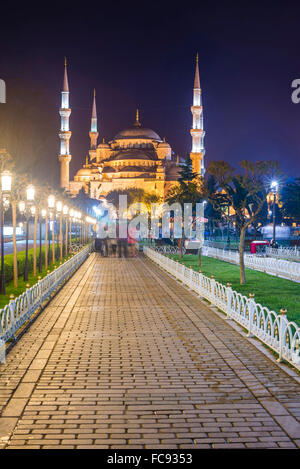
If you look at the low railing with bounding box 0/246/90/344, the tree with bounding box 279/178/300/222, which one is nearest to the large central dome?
the tree with bounding box 279/178/300/222

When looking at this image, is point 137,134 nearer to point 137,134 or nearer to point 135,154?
point 137,134

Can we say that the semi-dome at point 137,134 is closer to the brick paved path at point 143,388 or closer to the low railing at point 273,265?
the low railing at point 273,265

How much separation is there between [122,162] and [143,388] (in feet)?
313

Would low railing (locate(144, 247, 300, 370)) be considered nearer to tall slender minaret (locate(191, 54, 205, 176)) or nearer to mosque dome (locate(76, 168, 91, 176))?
tall slender minaret (locate(191, 54, 205, 176))

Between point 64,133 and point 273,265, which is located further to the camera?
point 64,133

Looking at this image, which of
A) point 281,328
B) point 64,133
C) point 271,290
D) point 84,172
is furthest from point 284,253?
point 84,172

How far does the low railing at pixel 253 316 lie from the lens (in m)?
6.81

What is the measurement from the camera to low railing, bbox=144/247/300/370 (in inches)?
268

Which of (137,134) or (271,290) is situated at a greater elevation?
(137,134)

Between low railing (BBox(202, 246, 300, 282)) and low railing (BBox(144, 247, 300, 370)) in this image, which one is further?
low railing (BBox(202, 246, 300, 282))

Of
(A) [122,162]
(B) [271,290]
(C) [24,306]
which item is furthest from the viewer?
(A) [122,162]

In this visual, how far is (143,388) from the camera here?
19.5 ft

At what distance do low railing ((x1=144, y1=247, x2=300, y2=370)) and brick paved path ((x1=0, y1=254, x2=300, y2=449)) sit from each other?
10.6 inches
